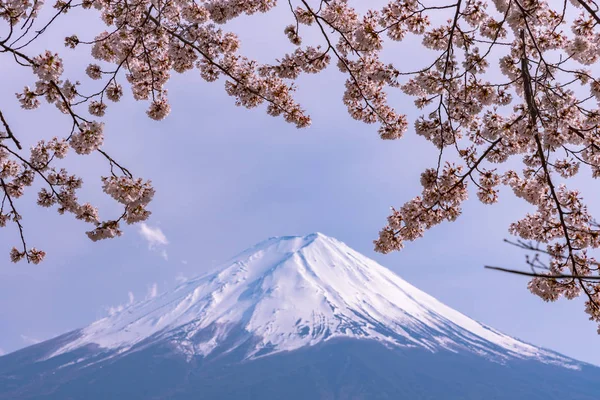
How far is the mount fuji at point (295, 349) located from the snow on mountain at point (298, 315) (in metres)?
0.37

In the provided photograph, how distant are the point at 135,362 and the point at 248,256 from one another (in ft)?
203

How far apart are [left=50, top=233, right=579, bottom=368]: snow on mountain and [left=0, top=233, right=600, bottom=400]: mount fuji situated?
0.37 meters

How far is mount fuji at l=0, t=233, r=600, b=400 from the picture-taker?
106 metres

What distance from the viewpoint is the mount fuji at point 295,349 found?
4181 inches

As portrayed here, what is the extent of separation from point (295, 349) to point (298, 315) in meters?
14.2

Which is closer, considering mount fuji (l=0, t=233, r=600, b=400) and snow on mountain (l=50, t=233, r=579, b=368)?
mount fuji (l=0, t=233, r=600, b=400)

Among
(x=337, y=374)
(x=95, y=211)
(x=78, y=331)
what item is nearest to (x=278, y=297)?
(x=337, y=374)

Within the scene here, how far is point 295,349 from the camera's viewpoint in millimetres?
123375

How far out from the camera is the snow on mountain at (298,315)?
128500 millimetres

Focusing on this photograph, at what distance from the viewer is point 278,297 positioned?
143 metres

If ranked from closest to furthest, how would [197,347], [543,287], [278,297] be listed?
1. [543,287]
2. [197,347]
3. [278,297]

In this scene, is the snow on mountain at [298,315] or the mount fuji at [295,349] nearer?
the mount fuji at [295,349]

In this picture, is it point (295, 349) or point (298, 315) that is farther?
point (298, 315)

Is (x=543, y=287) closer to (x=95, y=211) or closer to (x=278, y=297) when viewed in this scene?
(x=95, y=211)
